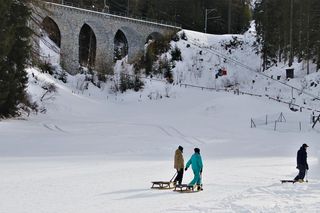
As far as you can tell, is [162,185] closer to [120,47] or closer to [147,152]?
[147,152]

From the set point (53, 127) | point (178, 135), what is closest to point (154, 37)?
point (178, 135)

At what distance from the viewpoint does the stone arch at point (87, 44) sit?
2630 inches

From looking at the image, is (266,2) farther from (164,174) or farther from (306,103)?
(164,174)

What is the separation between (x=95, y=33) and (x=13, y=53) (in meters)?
27.4

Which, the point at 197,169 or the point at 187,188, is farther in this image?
the point at 197,169

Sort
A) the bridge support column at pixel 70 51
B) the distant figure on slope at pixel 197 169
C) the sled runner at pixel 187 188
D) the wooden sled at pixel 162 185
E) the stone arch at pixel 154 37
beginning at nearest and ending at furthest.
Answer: the sled runner at pixel 187 188, the wooden sled at pixel 162 185, the distant figure on slope at pixel 197 169, the bridge support column at pixel 70 51, the stone arch at pixel 154 37

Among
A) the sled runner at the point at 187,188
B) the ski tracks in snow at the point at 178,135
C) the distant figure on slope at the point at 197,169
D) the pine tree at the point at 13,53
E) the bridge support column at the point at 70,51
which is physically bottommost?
the sled runner at the point at 187,188

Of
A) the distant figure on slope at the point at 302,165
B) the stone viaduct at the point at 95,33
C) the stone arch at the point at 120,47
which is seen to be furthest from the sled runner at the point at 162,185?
the stone arch at the point at 120,47

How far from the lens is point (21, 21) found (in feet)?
101

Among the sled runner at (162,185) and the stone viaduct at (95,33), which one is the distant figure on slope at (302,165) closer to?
the sled runner at (162,185)

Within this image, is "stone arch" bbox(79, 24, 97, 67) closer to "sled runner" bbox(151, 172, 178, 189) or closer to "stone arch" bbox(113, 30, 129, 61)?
"stone arch" bbox(113, 30, 129, 61)

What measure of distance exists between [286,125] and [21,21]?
826 inches

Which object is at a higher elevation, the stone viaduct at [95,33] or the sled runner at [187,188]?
the stone viaduct at [95,33]

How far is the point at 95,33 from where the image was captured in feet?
190
